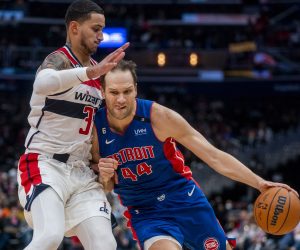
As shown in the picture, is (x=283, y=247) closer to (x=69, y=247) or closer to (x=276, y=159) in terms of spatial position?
(x=69, y=247)

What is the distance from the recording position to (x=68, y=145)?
231 inches

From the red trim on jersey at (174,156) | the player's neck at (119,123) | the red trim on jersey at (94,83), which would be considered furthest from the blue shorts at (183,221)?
the red trim on jersey at (94,83)

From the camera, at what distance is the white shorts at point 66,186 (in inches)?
223

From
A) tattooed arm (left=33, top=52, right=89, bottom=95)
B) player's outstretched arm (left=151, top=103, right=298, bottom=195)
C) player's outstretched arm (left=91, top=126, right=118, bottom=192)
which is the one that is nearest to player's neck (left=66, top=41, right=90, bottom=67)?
tattooed arm (left=33, top=52, right=89, bottom=95)

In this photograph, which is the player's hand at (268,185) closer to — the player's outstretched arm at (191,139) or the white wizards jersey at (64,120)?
the player's outstretched arm at (191,139)

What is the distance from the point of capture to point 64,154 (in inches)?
231

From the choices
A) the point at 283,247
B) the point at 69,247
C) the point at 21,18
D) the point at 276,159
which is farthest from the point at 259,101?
the point at 283,247

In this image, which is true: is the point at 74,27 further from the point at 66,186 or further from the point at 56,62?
the point at 66,186

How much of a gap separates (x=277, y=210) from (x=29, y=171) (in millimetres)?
1926

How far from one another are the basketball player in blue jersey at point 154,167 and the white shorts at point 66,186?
17 cm

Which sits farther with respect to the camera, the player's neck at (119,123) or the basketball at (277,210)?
the player's neck at (119,123)

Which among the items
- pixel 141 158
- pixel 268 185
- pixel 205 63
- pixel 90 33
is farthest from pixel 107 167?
pixel 205 63

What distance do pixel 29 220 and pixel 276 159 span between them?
1862 centimetres

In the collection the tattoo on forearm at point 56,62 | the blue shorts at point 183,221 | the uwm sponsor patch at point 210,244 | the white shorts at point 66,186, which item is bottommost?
the uwm sponsor patch at point 210,244
